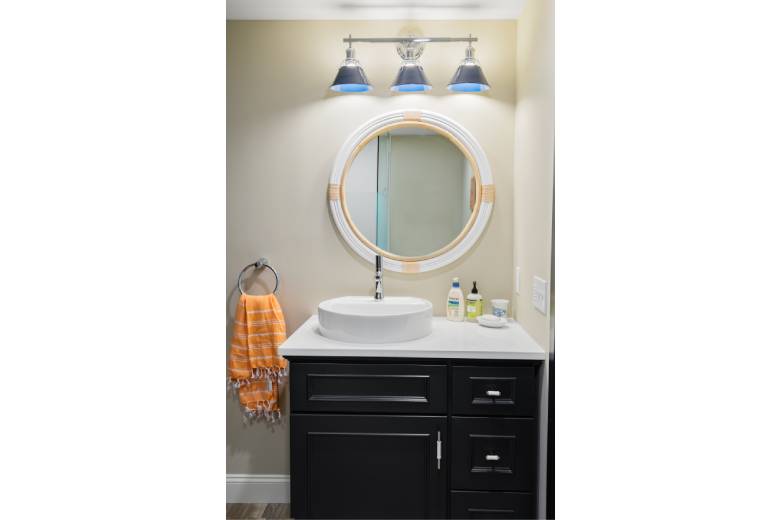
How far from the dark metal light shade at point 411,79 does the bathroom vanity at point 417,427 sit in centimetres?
103

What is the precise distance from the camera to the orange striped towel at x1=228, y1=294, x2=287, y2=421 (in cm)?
231

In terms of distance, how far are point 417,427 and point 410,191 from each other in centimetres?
101

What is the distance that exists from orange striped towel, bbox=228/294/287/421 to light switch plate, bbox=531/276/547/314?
1.04 m

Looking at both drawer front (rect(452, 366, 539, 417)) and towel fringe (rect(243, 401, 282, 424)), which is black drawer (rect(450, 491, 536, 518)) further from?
towel fringe (rect(243, 401, 282, 424))

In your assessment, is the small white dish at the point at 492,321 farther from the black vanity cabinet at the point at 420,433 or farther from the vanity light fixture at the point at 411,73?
the vanity light fixture at the point at 411,73

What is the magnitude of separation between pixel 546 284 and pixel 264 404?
1.33 m

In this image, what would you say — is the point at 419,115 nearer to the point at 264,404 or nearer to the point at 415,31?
the point at 415,31

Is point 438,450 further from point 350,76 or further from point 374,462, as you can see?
point 350,76

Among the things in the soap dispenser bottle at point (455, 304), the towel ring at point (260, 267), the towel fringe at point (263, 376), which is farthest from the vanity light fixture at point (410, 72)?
the towel fringe at point (263, 376)

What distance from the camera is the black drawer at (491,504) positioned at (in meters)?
1.89

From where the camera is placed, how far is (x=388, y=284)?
95.1 inches

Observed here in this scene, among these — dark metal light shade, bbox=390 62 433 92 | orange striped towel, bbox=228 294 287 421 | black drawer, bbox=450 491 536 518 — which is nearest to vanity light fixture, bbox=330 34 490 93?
dark metal light shade, bbox=390 62 433 92

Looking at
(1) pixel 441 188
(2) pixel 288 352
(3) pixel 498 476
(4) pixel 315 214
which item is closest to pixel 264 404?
(2) pixel 288 352

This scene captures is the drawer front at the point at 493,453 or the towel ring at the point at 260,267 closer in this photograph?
the drawer front at the point at 493,453
